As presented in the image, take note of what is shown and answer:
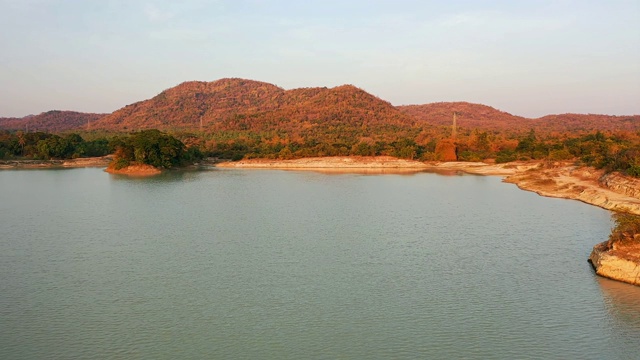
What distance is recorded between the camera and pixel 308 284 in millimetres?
15922

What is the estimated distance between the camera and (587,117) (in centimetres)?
15300

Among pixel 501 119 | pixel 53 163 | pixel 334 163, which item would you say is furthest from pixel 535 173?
pixel 501 119

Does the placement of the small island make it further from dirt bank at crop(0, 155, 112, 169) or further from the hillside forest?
dirt bank at crop(0, 155, 112, 169)

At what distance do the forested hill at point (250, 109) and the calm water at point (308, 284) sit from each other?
8687 centimetres

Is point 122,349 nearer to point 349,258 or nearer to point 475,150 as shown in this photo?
point 349,258

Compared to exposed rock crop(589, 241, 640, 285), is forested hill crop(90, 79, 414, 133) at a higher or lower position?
higher

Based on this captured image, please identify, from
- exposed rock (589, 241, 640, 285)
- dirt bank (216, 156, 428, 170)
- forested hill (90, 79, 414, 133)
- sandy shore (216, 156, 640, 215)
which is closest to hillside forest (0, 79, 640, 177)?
forested hill (90, 79, 414, 133)

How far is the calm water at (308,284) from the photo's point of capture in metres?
11.7

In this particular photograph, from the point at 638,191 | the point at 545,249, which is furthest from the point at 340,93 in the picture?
the point at 545,249

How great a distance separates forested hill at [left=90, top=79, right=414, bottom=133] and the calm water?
285 feet

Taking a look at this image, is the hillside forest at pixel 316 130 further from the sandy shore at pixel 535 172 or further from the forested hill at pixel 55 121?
the sandy shore at pixel 535 172

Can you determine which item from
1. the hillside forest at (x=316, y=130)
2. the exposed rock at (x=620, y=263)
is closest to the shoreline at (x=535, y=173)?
the exposed rock at (x=620, y=263)

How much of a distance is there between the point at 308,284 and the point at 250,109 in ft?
478

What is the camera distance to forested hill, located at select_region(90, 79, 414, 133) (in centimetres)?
12200
